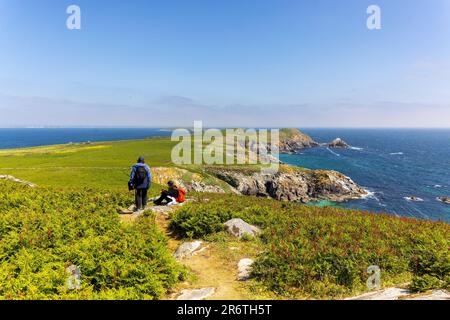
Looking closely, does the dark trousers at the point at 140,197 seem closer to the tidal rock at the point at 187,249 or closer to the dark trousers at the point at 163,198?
the dark trousers at the point at 163,198

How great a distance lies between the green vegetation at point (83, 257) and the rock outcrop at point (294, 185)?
5002 centimetres

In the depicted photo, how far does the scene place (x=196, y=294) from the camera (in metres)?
7.80

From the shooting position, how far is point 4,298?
639cm

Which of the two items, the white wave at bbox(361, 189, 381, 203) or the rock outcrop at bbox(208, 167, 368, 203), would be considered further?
the white wave at bbox(361, 189, 381, 203)

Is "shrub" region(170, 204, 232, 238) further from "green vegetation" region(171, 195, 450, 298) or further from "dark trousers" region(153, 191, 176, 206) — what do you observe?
"dark trousers" region(153, 191, 176, 206)

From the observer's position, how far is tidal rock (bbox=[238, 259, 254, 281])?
9219mm

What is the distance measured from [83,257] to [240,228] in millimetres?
7092

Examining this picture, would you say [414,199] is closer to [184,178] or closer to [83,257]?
[184,178]

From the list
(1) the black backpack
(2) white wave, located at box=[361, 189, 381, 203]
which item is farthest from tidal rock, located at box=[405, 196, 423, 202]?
(1) the black backpack

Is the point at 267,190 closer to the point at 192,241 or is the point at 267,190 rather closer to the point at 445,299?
the point at 192,241

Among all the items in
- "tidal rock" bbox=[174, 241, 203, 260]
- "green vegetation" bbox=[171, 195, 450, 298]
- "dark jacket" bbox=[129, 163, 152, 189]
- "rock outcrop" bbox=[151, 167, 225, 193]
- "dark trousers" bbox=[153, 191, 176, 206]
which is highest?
"dark jacket" bbox=[129, 163, 152, 189]

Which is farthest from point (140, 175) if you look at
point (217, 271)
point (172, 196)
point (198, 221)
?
point (217, 271)

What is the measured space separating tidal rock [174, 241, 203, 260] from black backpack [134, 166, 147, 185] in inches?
231

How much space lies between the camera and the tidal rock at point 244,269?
9219 mm
